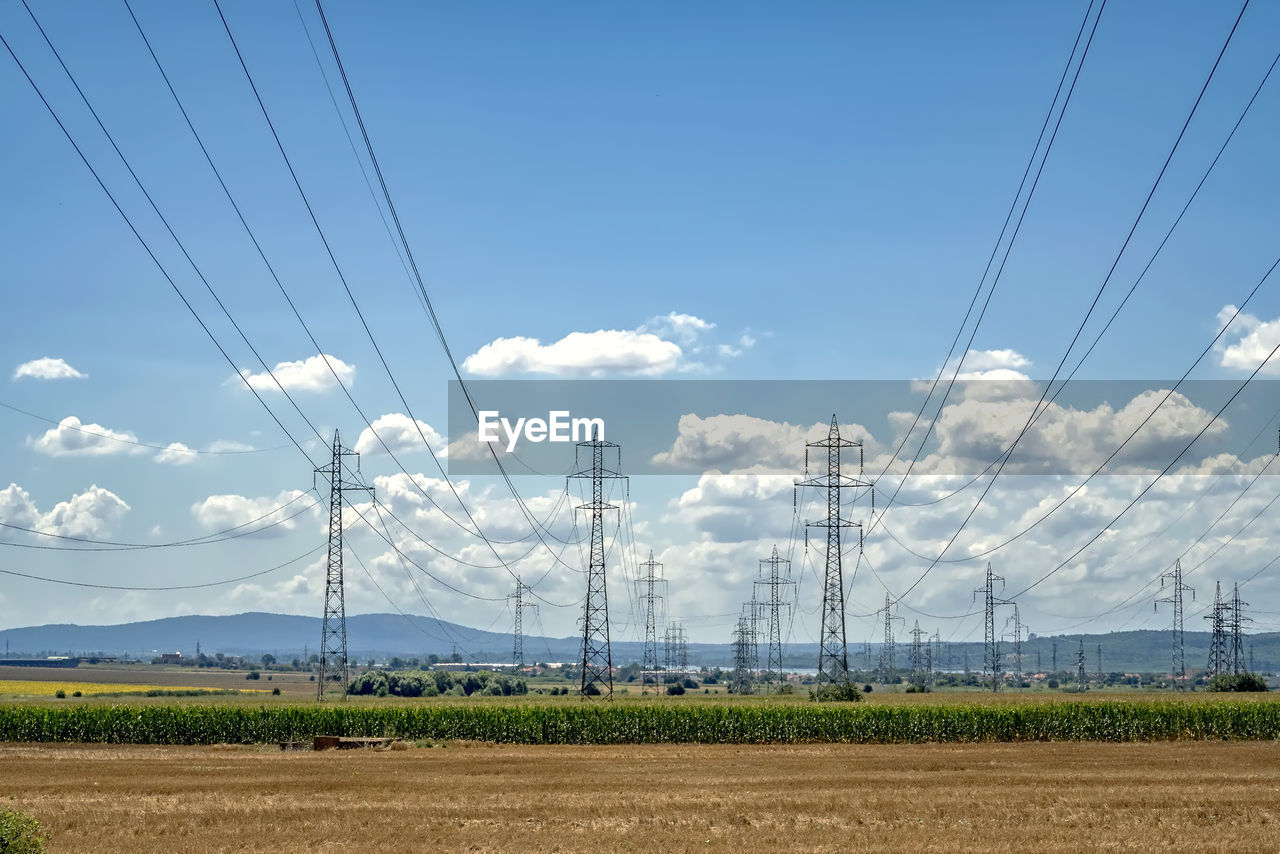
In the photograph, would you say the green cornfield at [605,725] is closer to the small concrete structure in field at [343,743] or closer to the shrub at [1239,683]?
the small concrete structure in field at [343,743]

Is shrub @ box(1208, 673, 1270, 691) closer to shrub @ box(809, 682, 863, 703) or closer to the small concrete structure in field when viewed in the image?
shrub @ box(809, 682, 863, 703)

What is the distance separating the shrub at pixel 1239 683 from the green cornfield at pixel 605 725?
3853 centimetres

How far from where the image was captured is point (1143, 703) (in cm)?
7375

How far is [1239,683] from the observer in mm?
106562

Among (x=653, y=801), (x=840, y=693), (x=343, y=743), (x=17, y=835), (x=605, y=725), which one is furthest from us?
(x=840, y=693)

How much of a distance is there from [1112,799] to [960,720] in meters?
29.6

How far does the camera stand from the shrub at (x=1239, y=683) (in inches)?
4176

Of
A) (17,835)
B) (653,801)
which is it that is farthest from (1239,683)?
(17,835)

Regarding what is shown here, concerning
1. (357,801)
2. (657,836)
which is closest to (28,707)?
(357,801)

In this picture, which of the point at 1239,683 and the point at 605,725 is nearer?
the point at 605,725

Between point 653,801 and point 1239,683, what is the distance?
282ft

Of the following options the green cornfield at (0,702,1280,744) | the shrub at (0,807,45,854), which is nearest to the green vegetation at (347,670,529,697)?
the green cornfield at (0,702,1280,744)

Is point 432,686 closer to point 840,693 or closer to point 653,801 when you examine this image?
point 840,693

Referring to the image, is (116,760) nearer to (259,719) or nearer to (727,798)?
(259,719)
